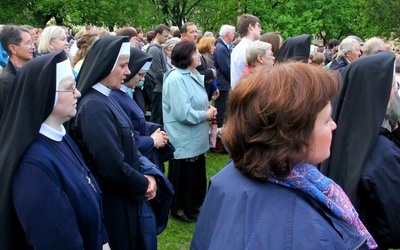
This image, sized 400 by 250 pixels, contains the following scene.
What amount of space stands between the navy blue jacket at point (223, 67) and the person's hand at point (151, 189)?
5.45 meters

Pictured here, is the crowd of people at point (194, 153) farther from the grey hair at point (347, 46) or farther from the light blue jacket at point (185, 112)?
the grey hair at point (347, 46)

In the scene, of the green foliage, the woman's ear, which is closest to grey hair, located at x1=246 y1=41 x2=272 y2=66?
the woman's ear

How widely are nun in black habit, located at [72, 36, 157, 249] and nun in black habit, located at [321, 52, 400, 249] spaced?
4.65 feet

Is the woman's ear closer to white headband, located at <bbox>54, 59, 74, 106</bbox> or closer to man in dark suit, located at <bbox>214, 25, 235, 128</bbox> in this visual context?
man in dark suit, located at <bbox>214, 25, 235, 128</bbox>

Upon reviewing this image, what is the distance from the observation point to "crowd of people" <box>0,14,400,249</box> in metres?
1.60

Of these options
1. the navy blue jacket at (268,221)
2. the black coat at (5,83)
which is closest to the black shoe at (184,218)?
the black coat at (5,83)

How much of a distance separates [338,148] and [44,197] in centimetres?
184

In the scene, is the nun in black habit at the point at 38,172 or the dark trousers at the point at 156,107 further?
the dark trousers at the point at 156,107

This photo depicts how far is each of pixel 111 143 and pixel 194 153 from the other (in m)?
2.34

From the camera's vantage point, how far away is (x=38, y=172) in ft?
7.63

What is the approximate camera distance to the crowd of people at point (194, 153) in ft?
5.25

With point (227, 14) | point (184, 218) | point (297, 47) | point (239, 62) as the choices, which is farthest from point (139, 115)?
point (227, 14)

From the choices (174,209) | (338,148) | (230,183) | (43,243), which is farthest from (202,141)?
(230,183)

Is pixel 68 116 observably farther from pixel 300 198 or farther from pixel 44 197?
pixel 300 198
